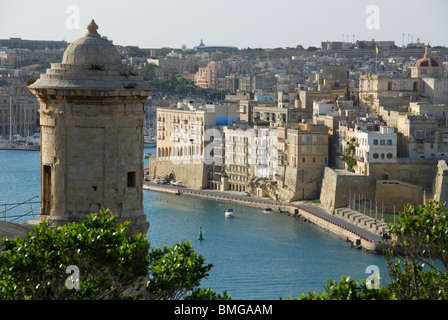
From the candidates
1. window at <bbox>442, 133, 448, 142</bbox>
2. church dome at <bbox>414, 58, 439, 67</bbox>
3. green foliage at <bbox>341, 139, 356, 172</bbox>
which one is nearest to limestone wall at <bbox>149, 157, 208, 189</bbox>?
green foliage at <bbox>341, 139, 356, 172</bbox>

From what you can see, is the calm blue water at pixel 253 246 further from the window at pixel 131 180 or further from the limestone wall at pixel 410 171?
the window at pixel 131 180

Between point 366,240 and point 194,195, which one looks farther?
point 194,195

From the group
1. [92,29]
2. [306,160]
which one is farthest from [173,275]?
[306,160]

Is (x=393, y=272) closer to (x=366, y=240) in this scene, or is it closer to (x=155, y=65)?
(x=366, y=240)

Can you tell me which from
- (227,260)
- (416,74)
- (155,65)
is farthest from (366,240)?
(155,65)

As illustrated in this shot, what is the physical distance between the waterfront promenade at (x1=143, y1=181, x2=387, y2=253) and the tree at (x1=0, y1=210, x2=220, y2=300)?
22.7m

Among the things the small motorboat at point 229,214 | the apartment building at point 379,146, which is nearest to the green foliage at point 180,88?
the small motorboat at point 229,214

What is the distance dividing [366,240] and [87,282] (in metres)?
25.6

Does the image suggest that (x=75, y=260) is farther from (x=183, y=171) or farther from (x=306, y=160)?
(x=183, y=171)

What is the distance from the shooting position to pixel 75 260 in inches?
271

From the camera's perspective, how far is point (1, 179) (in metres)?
51.1

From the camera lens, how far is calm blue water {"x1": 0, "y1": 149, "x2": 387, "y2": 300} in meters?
26.1

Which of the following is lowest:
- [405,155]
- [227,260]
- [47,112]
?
[227,260]
